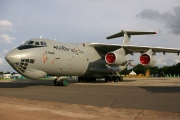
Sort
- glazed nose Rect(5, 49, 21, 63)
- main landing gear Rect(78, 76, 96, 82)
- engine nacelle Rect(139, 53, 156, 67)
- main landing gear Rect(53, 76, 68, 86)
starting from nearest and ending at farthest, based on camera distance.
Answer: glazed nose Rect(5, 49, 21, 63)
main landing gear Rect(53, 76, 68, 86)
engine nacelle Rect(139, 53, 156, 67)
main landing gear Rect(78, 76, 96, 82)

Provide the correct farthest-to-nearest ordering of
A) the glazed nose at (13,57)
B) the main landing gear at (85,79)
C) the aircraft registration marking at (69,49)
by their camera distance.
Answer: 1. the main landing gear at (85,79)
2. the aircraft registration marking at (69,49)
3. the glazed nose at (13,57)

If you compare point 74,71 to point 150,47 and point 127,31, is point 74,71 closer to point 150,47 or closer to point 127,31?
point 150,47

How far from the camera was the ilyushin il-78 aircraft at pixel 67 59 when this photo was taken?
13.3 meters

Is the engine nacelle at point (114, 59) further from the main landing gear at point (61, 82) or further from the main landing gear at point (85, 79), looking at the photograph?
the main landing gear at point (85, 79)

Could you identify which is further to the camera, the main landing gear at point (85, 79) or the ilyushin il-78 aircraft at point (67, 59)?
the main landing gear at point (85, 79)

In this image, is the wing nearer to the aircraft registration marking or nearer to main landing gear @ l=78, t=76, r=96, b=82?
the aircraft registration marking

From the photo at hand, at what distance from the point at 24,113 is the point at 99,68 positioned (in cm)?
1542

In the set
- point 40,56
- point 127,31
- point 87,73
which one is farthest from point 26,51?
point 127,31

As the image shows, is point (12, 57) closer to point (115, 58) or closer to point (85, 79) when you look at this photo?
point (115, 58)

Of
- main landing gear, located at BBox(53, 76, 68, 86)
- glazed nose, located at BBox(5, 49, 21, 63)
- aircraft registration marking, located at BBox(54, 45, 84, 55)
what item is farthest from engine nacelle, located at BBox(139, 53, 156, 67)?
glazed nose, located at BBox(5, 49, 21, 63)

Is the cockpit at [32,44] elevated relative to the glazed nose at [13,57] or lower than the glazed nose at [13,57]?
elevated

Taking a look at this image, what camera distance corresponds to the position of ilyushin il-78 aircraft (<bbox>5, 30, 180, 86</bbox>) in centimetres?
1328

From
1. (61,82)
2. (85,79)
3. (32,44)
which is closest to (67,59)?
(61,82)

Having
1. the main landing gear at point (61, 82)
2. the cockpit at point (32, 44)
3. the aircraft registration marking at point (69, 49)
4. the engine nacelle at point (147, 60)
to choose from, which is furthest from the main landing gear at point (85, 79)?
the cockpit at point (32, 44)
